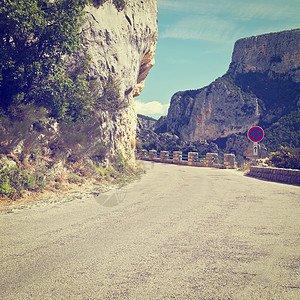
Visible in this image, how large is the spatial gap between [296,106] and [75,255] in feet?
298

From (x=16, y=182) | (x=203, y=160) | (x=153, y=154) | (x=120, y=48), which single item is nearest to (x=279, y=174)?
(x=16, y=182)

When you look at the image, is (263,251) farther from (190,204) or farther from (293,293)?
(190,204)

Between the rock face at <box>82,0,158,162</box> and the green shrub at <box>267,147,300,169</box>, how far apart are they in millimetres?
10185

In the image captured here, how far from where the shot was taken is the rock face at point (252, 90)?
88.3 meters

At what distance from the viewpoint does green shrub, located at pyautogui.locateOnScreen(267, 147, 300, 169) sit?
14.4m

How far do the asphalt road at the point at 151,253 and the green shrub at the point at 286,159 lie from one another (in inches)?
365

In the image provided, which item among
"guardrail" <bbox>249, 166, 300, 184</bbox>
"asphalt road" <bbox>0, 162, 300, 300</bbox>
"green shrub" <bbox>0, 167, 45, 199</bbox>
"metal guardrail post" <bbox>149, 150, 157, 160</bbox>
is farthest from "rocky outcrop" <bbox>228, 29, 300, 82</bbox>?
"green shrub" <bbox>0, 167, 45, 199</bbox>

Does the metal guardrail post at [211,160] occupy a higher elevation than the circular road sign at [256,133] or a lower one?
lower

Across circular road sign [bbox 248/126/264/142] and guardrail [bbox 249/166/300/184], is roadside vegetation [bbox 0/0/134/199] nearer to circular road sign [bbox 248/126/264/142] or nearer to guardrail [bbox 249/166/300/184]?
guardrail [bbox 249/166/300/184]

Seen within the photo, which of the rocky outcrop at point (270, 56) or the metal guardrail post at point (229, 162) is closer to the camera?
the metal guardrail post at point (229, 162)

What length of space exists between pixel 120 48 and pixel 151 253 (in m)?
15.8

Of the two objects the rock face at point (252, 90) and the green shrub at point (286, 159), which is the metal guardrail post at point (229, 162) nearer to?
the green shrub at point (286, 159)

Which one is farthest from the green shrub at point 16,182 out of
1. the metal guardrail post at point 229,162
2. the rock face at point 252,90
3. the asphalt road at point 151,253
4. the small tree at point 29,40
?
the rock face at point 252,90

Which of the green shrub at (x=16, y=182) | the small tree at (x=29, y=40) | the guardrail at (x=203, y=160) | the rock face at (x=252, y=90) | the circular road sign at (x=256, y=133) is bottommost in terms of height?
the guardrail at (x=203, y=160)
